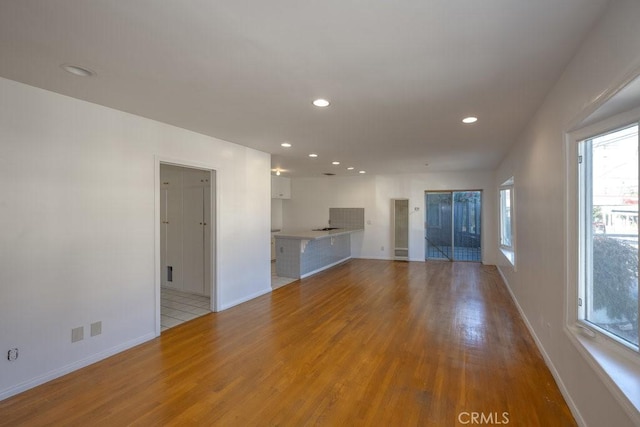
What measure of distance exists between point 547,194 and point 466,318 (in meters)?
2.03

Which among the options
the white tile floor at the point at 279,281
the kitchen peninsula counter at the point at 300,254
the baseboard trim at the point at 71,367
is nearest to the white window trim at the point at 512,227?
the kitchen peninsula counter at the point at 300,254

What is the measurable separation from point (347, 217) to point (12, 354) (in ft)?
24.4

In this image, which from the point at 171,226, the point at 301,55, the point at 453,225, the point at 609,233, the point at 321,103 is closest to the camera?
the point at 609,233

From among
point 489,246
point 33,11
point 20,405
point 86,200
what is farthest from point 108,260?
point 489,246

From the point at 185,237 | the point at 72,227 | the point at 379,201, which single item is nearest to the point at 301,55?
the point at 72,227

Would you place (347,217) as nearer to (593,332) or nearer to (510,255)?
(510,255)

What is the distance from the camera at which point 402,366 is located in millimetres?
2748

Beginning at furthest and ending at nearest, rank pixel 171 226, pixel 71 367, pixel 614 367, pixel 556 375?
pixel 171 226, pixel 71 367, pixel 556 375, pixel 614 367

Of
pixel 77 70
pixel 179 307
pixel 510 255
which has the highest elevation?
pixel 77 70

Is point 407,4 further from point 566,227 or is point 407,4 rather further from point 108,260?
point 108,260

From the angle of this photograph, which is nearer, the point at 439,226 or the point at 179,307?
the point at 179,307

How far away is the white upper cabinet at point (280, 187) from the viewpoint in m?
8.75

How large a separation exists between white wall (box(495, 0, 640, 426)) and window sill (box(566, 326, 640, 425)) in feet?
0.23

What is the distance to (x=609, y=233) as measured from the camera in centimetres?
186
